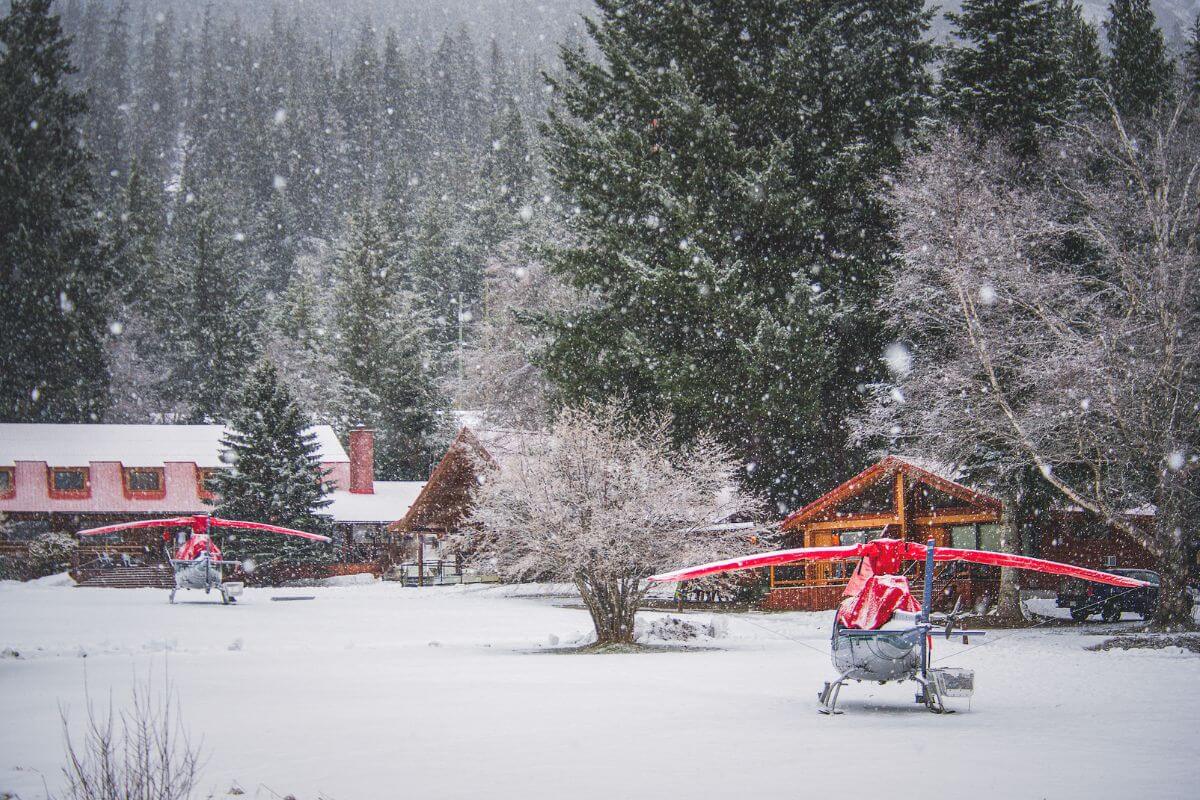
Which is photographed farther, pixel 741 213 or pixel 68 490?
pixel 68 490

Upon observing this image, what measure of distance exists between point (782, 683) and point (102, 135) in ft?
332

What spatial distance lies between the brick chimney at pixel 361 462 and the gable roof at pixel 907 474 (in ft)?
92.0

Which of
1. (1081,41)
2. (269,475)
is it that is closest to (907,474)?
(269,475)

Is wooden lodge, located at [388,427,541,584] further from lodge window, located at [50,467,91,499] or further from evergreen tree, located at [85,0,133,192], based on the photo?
evergreen tree, located at [85,0,133,192]

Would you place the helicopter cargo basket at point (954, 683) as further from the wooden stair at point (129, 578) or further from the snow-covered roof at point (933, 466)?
the wooden stair at point (129, 578)

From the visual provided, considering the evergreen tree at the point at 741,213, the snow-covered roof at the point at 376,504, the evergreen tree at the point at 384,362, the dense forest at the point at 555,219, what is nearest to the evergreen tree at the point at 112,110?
the dense forest at the point at 555,219

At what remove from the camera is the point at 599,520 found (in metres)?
18.9

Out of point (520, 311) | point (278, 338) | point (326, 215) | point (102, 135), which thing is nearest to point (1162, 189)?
point (520, 311)

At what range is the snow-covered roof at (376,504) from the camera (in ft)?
161

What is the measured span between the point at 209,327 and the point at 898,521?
173ft

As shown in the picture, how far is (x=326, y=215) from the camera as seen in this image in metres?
97.2

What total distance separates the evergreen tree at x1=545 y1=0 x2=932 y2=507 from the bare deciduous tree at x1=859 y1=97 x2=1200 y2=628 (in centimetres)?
407

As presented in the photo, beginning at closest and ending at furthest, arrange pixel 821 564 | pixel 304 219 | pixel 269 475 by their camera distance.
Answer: pixel 821 564 < pixel 269 475 < pixel 304 219

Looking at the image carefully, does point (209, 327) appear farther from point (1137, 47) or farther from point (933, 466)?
point (1137, 47)
